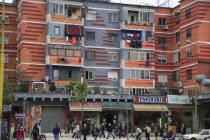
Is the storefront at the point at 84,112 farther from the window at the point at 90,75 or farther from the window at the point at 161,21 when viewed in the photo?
the window at the point at 161,21

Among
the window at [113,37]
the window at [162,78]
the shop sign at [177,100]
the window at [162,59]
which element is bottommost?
the shop sign at [177,100]

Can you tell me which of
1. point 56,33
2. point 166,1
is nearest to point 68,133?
point 56,33

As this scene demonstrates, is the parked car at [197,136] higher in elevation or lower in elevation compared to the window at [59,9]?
lower

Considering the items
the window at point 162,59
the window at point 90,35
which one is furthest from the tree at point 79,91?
the window at point 162,59

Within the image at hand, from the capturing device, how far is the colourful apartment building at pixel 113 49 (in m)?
54.8

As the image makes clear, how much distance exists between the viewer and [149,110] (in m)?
54.0

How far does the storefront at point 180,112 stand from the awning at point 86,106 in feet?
29.4

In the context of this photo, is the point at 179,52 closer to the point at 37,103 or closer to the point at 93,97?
the point at 93,97

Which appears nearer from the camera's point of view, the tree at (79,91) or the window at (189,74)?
the tree at (79,91)

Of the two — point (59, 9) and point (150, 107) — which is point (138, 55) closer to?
point (150, 107)

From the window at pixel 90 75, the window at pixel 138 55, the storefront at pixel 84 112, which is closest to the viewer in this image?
the storefront at pixel 84 112

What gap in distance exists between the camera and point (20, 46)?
56.4m

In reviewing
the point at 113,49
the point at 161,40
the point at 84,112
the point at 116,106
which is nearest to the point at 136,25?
the point at 113,49

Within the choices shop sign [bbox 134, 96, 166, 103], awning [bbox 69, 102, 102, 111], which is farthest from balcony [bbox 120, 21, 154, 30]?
awning [bbox 69, 102, 102, 111]
